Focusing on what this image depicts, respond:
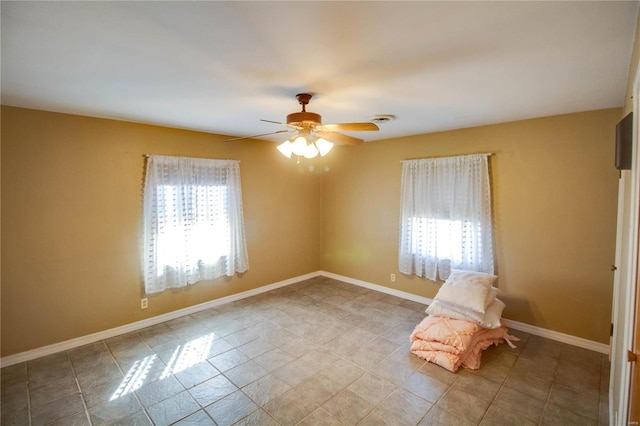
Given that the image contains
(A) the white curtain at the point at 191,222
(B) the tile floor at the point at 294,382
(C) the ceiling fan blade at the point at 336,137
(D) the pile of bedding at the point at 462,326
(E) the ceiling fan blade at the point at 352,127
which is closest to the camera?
(B) the tile floor at the point at 294,382

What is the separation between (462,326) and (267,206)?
3255 mm

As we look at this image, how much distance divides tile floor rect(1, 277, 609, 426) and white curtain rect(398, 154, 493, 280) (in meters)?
0.98

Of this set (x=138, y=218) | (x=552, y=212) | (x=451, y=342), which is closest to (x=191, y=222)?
(x=138, y=218)

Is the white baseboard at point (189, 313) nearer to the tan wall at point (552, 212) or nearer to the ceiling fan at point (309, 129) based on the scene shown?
the tan wall at point (552, 212)

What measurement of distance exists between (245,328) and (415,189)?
2.95 meters

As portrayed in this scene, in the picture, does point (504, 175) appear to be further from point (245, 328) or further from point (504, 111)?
point (245, 328)

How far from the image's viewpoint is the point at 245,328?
3.53m

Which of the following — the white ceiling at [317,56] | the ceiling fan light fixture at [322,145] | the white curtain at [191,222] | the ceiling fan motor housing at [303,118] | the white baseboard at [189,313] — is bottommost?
the white baseboard at [189,313]

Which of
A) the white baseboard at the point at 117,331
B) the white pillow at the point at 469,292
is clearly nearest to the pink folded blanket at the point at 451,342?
the white pillow at the point at 469,292

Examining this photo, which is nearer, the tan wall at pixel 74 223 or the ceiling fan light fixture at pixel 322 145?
the ceiling fan light fixture at pixel 322 145

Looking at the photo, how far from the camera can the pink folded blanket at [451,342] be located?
2680 mm

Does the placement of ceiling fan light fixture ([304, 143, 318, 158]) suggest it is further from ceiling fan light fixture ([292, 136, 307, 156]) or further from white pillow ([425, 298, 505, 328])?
white pillow ([425, 298, 505, 328])

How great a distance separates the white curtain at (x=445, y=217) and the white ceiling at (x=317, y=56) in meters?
0.99

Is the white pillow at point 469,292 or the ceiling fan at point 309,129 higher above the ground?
the ceiling fan at point 309,129
